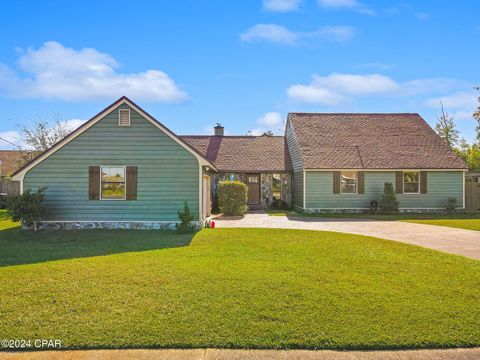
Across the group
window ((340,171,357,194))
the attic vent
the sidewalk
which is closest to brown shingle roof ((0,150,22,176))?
the attic vent

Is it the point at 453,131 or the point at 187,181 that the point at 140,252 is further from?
the point at 453,131

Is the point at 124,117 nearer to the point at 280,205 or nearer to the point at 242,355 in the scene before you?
the point at 242,355

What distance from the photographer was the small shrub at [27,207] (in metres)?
12.8

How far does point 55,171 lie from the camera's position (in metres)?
13.8

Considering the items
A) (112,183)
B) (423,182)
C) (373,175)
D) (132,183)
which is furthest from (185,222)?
(423,182)

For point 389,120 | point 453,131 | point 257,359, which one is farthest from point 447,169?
point 453,131

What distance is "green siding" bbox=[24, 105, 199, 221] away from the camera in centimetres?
1383

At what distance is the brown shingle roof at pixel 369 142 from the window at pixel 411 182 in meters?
0.60

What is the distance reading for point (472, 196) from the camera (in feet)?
71.4

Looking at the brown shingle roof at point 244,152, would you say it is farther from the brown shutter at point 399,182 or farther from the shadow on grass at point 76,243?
the shadow on grass at point 76,243

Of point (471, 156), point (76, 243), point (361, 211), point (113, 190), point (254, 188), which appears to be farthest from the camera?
point (471, 156)

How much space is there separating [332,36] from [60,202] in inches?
472

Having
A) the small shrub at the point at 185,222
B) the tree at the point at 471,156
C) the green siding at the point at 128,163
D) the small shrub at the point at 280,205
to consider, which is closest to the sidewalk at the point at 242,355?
the small shrub at the point at 185,222

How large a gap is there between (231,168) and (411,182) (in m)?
11.3
